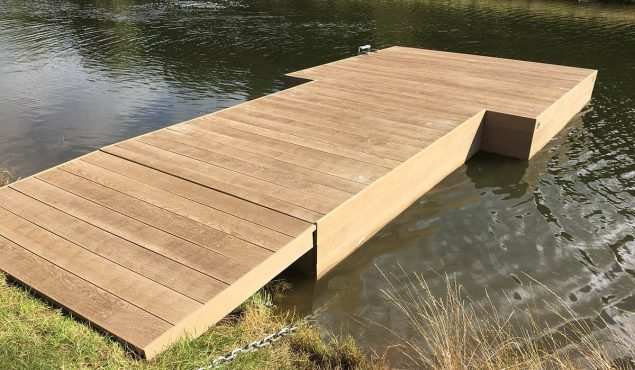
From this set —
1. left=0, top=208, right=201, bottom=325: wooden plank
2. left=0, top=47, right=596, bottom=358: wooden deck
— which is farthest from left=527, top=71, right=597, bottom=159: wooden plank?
left=0, top=208, right=201, bottom=325: wooden plank

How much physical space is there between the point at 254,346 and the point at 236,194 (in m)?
1.39

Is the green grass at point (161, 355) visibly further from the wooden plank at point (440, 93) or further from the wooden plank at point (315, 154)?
the wooden plank at point (440, 93)

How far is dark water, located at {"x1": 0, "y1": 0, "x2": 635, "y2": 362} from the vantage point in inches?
164

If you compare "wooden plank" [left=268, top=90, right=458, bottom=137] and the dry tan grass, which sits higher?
"wooden plank" [left=268, top=90, right=458, bottom=137]

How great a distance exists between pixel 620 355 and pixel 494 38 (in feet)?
41.2

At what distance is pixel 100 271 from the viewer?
3.08 meters

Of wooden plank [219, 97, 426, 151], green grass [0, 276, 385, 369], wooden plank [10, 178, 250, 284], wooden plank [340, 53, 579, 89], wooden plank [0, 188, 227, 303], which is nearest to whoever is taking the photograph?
green grass [0, 276, 385, 369]

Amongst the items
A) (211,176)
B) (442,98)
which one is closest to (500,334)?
(211,176)

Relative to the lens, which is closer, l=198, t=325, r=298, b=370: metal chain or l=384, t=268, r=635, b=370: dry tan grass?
l=198, t=325, r=298, b=370: metal chain

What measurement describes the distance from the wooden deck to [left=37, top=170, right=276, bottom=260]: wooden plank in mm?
13

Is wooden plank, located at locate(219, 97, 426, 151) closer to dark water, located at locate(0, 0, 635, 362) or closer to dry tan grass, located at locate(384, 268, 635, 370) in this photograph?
dark water, located at locate(0, 0, 635, 362)

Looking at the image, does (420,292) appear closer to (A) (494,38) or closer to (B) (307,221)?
(B) (307,221)

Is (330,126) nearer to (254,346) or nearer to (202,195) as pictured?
(202,195)

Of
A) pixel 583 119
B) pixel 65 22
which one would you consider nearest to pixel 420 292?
pixel 583 119
